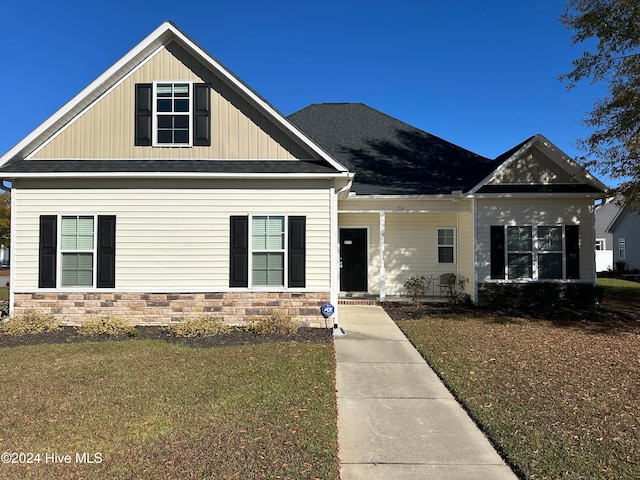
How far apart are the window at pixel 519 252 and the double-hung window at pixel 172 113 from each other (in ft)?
29.5

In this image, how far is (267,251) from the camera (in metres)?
9.04

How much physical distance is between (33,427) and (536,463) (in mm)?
4795

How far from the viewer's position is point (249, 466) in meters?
3.44

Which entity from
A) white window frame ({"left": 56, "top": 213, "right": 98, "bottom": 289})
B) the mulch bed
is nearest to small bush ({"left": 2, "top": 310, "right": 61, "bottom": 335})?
the mulch bed

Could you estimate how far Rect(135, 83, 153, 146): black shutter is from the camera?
30.1 feet

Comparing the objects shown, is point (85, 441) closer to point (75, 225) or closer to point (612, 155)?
point (75, 225)

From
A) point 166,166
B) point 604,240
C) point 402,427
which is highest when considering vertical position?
point 166,166

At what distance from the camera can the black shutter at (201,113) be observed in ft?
30.1

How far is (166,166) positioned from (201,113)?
4.66ft

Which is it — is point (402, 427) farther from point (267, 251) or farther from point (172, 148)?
point (172, 148)

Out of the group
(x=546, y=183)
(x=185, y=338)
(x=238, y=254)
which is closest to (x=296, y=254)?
(x=238, y=254)

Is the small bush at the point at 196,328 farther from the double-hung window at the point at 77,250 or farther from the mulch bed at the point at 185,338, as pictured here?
the double-hung window at the point at 77,250

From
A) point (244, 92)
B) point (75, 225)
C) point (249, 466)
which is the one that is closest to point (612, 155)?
point (244, 92)

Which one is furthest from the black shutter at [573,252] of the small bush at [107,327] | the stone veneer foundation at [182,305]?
the small bush at [107,327]
